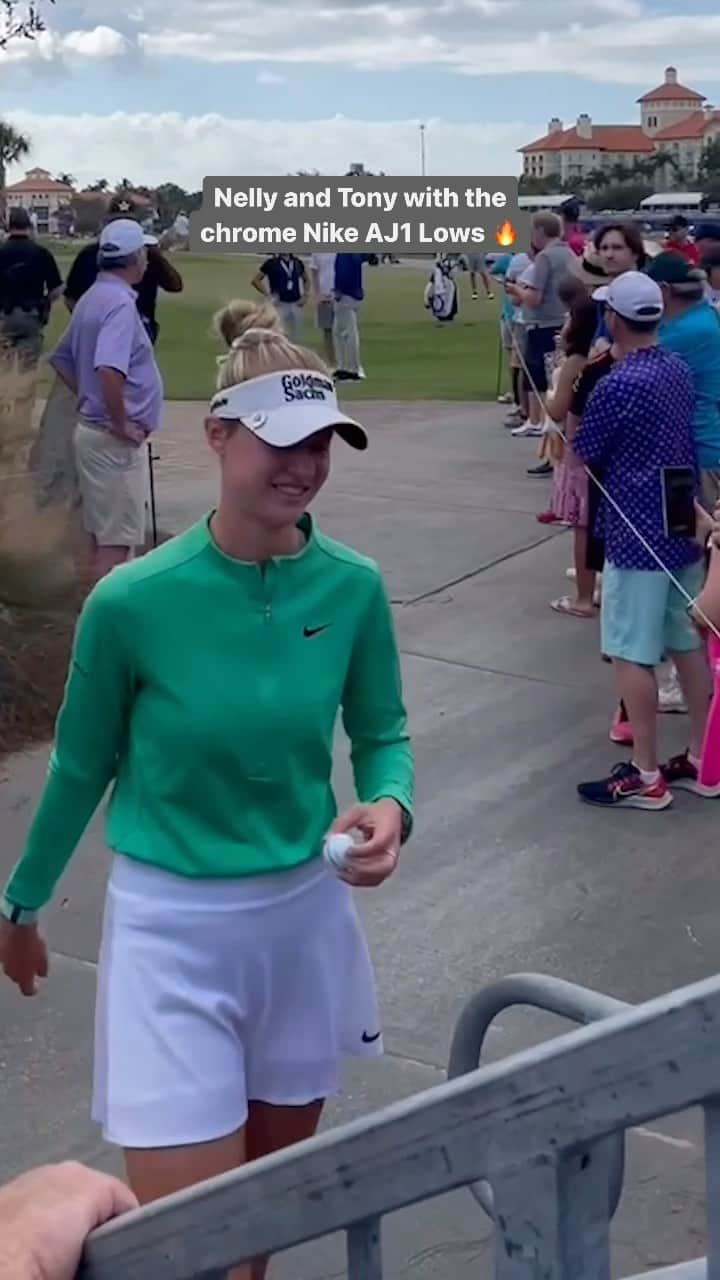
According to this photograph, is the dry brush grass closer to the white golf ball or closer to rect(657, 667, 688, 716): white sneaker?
rect(657, 667, 688, 716): white sneaker

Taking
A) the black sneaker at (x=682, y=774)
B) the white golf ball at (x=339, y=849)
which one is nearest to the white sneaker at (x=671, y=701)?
the black sneaker at (x=682, y=774)

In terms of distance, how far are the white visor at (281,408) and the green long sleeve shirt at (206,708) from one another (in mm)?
196

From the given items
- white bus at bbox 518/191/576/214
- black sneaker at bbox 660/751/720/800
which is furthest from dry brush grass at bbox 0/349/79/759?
white bus at bbox 518/191/576/214

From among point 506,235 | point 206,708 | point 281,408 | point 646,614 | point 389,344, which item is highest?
point 281,408

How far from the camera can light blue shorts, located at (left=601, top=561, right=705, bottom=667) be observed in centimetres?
611

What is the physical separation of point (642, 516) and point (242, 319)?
279 centimetres

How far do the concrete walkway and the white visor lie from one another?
1756mm

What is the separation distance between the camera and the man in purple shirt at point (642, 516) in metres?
6.06

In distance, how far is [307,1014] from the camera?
2.99m

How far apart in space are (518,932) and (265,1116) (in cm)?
228

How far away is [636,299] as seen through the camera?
20.0 ft

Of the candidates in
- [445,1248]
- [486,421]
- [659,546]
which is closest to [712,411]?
[659,546]

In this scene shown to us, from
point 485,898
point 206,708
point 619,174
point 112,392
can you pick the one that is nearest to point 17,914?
point 206,708

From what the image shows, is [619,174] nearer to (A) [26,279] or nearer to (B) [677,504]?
(A) [26,279]
